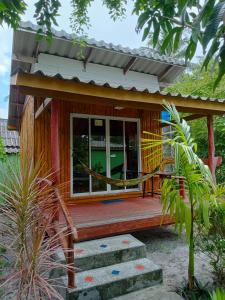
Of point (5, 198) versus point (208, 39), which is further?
point (5, 198)

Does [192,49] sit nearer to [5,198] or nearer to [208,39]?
[208,39]

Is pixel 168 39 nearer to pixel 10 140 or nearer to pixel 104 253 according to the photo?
pixel 104 253

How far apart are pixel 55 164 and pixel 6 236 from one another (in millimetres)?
1630

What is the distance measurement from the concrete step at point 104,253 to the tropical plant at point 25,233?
96 centimetres

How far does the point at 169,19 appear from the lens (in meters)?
1.88

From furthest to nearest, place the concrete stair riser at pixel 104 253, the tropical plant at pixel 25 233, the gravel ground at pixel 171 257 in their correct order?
1. the gravel ground at pixel 171 257
2. the concrete stair riser at pixel 104 253
3. the tropical plant at pixel 25 233

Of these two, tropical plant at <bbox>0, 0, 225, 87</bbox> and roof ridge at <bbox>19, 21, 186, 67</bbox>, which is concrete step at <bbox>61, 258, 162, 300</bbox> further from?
roof ridge at <bbox>19, 21, 186, 67</bbox>

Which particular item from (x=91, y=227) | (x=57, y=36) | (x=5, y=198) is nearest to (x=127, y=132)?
(x=57, y=36)

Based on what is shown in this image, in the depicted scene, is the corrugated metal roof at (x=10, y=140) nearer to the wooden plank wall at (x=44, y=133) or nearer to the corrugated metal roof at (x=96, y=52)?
the corrugated metal roof at (x=96, y=52)

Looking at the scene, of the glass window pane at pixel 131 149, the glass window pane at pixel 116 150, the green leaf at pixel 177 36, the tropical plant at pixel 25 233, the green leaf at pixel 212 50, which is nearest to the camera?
the green leaf at pixel 212 50

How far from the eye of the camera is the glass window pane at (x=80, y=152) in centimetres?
581

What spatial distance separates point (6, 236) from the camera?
2277 mm

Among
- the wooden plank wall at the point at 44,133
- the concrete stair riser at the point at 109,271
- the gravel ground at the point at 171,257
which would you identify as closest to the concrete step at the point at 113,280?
the concrete stair riser at the point at 109,271

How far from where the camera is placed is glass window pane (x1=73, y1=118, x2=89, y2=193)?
229 inches
